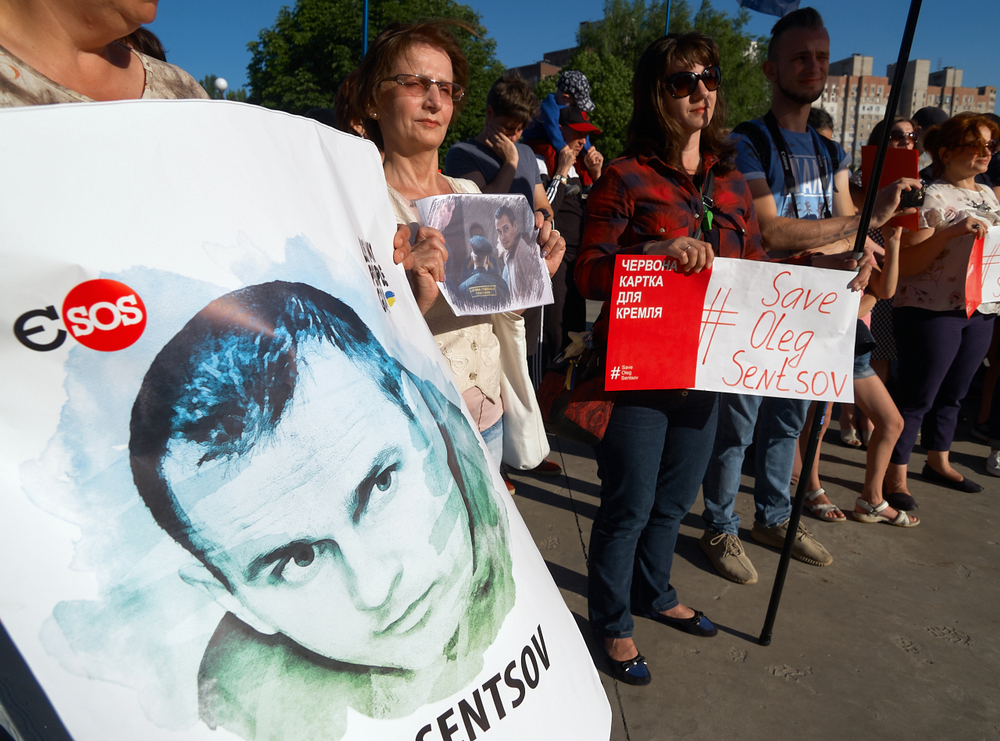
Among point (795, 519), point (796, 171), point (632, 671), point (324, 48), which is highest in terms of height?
point (324, 48)

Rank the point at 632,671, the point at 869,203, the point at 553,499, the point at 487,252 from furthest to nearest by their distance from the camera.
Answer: the point at 553,499 → the point at 632,671 → the point at 869,203 → the point at 487,252

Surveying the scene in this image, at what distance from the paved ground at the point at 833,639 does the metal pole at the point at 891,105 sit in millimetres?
1475

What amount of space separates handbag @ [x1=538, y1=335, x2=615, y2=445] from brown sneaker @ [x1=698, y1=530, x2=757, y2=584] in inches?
52.8

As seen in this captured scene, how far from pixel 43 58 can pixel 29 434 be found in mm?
702

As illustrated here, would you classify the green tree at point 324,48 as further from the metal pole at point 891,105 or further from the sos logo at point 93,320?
the sos logo at point 93,320

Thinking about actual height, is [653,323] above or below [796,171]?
below

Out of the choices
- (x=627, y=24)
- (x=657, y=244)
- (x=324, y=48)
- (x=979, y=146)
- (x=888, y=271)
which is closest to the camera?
(x=657, y=244)

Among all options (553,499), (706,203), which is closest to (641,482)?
Answer: (706,203)

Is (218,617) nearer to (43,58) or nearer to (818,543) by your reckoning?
(43,58)

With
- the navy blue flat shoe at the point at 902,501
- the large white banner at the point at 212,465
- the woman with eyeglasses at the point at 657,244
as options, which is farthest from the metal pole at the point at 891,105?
the navy blue flat shoe at the point at 902,501

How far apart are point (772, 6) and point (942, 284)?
5.65 ft

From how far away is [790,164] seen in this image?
2734 millimetres

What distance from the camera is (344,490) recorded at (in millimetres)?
720

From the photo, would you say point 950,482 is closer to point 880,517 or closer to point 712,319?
point 880,517
